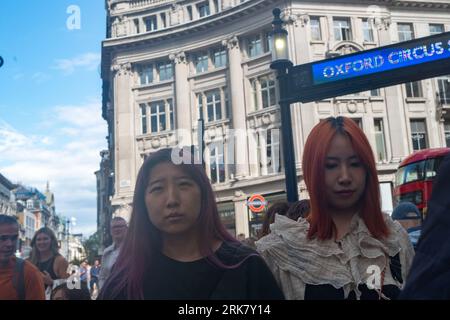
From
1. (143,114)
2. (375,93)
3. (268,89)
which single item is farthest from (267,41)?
(143,114)

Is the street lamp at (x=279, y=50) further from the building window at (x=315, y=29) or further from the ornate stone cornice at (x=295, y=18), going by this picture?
the building window at (x=315, y=29)

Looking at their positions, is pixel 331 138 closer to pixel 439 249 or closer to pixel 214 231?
pixel 214 231

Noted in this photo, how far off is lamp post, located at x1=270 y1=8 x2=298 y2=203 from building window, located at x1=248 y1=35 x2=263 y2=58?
353 inches

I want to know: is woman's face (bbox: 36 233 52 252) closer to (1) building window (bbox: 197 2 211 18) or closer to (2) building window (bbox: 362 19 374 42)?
(1) building window (bbox: 197 2 211 18)

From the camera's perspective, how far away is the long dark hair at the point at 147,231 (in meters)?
1.32

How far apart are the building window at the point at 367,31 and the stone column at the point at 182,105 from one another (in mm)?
10015

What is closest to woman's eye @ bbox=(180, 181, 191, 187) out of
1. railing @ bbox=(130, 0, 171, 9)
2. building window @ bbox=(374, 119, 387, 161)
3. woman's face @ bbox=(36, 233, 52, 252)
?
woman's face @ bbox=(36, 233, 52, 252)

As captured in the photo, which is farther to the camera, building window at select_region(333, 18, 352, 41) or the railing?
building window at select_region(333, 18, 352, 41)

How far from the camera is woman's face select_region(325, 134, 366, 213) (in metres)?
1.48

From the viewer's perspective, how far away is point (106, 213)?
2500 millimetres

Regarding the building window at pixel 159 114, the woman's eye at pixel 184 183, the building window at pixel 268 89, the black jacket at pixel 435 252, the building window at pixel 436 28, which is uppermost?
the building window at pixel 436 28

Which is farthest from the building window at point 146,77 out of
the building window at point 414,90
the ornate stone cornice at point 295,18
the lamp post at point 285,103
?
the building window at point 414,90

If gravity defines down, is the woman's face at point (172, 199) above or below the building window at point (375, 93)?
below

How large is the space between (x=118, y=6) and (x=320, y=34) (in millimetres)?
13608
